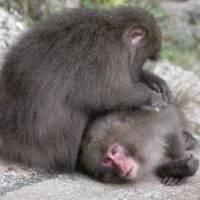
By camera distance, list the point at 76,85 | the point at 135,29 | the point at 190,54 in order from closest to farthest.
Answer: the point at 76,85
the point at 135,29
the point at 190,54

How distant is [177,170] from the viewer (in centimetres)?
530

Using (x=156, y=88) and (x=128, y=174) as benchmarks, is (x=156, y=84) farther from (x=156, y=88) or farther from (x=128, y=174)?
(x=128, y=174)

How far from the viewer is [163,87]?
18.4ft

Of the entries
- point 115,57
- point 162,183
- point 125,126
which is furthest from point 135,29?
point 162,183

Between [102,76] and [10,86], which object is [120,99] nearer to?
[102,76]

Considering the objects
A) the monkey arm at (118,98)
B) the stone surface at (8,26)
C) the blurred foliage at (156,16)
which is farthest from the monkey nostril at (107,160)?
the blurred foliage at (156,16)

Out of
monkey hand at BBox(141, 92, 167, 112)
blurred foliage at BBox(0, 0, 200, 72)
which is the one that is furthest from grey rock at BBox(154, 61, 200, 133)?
monkey hand at BBox(141, 92, 167, 112)

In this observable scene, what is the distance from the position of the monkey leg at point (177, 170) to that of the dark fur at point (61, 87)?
470 millimetres

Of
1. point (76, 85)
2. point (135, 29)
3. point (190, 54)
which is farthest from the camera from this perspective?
point (190, 54)

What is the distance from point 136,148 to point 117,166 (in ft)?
0.66

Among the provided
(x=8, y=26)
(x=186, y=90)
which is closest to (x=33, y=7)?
(x=8, y=26)

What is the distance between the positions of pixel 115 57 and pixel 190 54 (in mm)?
5572

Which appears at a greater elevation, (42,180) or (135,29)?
(135,29)

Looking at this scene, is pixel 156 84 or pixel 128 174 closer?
pixel 128 174
